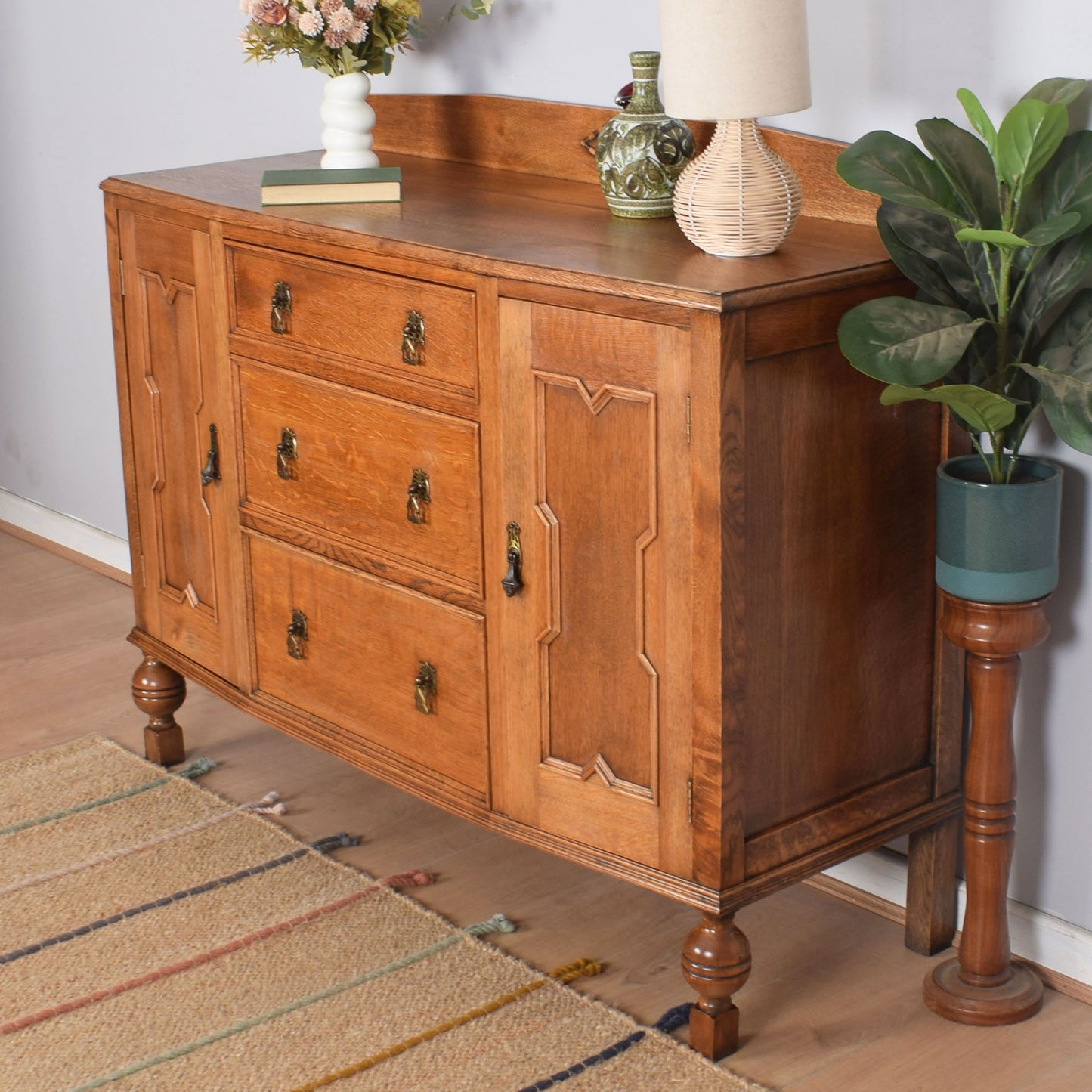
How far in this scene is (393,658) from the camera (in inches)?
87.3

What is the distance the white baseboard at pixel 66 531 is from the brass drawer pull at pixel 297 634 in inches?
54.2

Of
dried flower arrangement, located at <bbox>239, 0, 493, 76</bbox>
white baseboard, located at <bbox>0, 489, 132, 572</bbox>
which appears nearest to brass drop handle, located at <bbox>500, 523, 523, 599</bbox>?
dried flower arrangement, located at <bbox>239, 0, 493, 76</bbox>

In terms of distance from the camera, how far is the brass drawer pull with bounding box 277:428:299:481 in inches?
90.4

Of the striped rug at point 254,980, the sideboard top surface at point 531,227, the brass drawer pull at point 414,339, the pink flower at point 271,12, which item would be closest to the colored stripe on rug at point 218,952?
the striped rug at point 254,980

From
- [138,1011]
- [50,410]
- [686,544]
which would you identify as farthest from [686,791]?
[50,410]

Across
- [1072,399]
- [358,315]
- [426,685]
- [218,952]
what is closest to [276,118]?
[358,315]

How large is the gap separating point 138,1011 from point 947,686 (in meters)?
1.15

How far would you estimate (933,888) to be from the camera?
2.16 meters

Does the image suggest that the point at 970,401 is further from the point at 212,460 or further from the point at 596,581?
the point at 212,460

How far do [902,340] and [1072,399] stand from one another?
0.62ft

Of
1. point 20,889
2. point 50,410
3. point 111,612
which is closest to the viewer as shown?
point 20,889

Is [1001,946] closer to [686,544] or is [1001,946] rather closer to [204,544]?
[686,544]

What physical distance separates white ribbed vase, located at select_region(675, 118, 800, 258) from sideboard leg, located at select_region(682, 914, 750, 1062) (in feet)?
2.60

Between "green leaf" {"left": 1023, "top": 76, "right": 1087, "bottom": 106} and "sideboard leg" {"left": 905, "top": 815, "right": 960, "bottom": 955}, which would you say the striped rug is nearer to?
"sideboard leg" {"left": 905, "top": 815, "right": 960, "bottom": 955}
